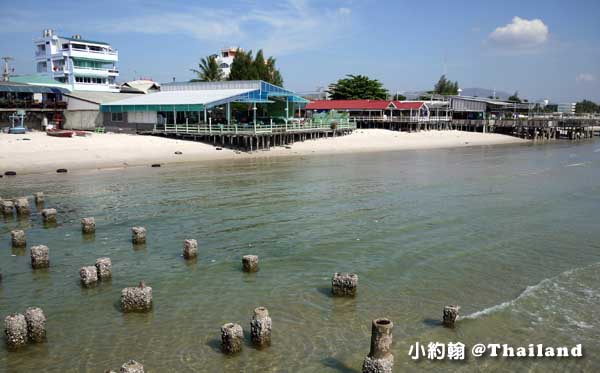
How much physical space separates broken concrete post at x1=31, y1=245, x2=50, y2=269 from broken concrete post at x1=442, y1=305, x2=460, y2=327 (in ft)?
36.3

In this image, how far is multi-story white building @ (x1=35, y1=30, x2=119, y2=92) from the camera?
7044 centimetres

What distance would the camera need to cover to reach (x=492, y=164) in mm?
42750


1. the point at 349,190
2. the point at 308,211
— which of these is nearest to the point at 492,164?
the point at 349,190

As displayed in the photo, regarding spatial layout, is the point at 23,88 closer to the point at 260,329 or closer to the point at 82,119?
the point at 82,119

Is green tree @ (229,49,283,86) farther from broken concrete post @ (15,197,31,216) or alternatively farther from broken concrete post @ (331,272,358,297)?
broken concrete post @ (331,272,358,297)

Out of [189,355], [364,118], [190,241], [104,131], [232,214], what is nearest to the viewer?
[189,355]

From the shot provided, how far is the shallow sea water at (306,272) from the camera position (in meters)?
9.83

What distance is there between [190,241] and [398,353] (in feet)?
25.0

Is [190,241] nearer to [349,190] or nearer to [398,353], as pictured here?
[398,353]

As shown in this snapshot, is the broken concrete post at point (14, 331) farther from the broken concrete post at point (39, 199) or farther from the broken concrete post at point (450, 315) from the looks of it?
the broken concrete post at point (39, 199)

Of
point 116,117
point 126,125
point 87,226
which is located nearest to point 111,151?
point 126,125

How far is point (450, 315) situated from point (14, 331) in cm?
902

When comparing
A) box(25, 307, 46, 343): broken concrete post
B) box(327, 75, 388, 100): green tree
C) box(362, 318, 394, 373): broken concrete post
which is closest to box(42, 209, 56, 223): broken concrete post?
box(25, 307, 46, 343): broken concrete post

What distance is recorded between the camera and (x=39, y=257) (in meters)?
14.1
